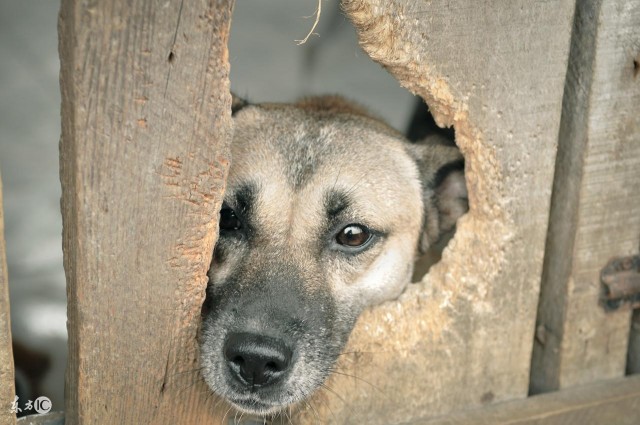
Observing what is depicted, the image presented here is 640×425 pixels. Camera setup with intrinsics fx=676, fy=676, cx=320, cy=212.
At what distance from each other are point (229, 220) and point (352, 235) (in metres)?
0.53

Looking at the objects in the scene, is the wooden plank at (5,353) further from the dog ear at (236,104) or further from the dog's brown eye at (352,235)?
the dog ear at (236,104)

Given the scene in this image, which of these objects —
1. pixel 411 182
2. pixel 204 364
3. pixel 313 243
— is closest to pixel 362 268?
pixel 313 243

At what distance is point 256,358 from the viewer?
2.37m

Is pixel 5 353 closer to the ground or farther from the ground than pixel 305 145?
closer to the ground

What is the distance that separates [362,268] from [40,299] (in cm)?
343

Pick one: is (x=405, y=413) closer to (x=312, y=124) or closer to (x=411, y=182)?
(x=411, y=182)

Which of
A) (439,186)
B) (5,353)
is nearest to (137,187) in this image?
(5,353)

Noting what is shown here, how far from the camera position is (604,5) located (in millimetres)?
2613

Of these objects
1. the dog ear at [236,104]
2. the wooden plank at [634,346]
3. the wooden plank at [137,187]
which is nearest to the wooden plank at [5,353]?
the wooden plank at [137,187]

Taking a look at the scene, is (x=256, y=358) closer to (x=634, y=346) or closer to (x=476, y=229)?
(x=476, y=229)

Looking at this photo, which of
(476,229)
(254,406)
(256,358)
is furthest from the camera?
(476,229)

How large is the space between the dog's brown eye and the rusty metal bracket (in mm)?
1068

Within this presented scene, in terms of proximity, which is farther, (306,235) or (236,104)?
(236,104)

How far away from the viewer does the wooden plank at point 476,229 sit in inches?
95.4
